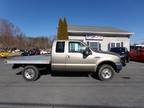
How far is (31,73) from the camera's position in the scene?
41.9 feet

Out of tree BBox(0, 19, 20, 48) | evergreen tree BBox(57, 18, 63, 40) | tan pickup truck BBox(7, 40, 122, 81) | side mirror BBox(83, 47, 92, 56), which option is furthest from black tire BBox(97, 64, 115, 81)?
tree BBox(0, 19, 20, 48)

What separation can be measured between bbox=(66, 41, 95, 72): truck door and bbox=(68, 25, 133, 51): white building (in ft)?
60.0

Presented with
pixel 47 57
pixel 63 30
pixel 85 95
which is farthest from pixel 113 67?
pixel 63 30

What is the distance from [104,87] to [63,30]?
2073 centimetres

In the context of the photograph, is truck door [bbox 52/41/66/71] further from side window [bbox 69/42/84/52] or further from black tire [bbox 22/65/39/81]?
black tire [bbox 22/65/39/81]

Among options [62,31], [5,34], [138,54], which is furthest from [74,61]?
[5,34]

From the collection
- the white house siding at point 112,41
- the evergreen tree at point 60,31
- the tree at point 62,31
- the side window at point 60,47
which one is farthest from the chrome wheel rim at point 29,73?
the white house siding at point 112,41

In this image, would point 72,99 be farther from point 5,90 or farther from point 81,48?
point 81,48

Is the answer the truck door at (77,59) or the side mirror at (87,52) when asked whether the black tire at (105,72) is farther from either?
the side mirror at (87,52)

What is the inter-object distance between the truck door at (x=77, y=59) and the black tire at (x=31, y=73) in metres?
1.56

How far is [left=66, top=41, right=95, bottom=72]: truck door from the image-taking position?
41.0 ft

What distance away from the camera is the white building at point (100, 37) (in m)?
31.5

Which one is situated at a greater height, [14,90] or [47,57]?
[47,57]

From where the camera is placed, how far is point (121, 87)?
10555 mm
